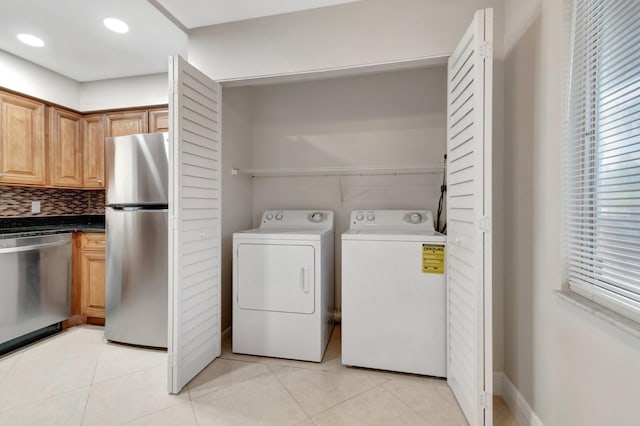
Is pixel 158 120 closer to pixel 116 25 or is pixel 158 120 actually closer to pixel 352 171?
pixel 116 25

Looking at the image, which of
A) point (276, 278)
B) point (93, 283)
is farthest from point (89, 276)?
point (276, 278)

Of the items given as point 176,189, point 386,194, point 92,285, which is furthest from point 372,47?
point 92,285

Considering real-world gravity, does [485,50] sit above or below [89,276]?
above

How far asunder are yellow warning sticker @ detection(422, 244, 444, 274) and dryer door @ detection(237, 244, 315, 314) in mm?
751

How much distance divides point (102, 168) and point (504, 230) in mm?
3723

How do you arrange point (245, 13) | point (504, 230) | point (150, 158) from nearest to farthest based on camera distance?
point (504, 230)
point (245, 13)
point (150, 158)

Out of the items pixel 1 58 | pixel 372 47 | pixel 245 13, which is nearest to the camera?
pixel 372 47

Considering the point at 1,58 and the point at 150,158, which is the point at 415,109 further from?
the point at 1,58

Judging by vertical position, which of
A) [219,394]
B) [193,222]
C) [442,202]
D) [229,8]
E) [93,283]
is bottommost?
[219,394]

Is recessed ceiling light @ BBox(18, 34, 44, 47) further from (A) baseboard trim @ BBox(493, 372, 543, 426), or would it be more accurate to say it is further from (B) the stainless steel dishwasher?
(A) baseboard trim @ BBox(493, 372, 543, 426)

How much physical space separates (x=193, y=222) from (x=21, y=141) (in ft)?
6.95

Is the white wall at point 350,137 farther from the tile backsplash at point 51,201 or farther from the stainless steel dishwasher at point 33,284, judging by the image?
the tile backsplash at point 51,201

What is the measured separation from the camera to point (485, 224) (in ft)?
4.31

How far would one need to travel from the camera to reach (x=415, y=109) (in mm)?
2568
